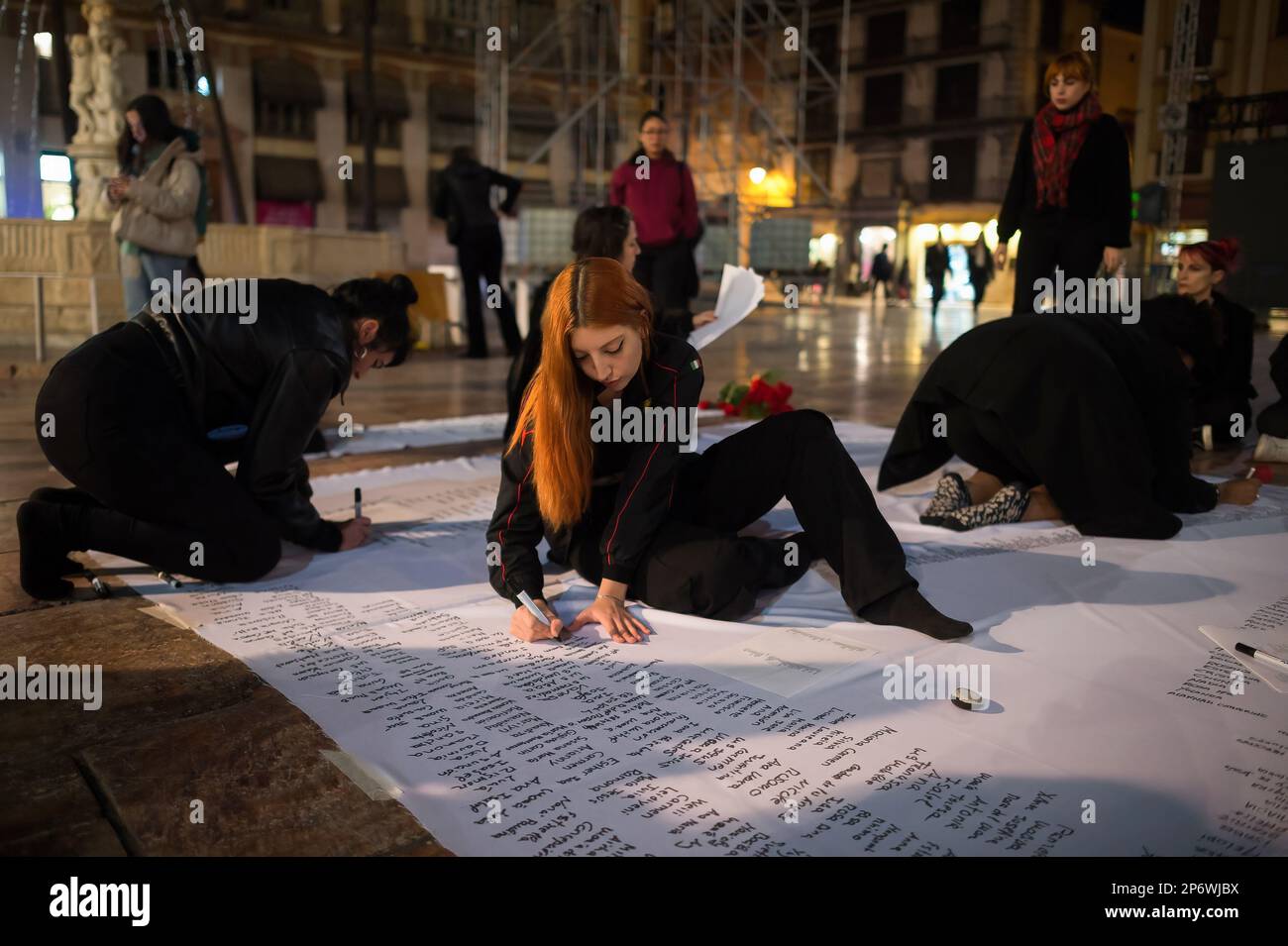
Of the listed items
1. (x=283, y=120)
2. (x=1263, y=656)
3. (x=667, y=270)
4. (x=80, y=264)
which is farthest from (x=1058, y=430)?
(x=283, y=120)

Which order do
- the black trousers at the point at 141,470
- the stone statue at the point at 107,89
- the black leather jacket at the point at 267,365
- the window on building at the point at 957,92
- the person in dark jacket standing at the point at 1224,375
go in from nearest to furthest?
the black trousers at the point at 141,470, the black leather jacket at the point at 267,365, the person in dark jacket standing at the point at 1224,375, the stone statue at the point at 107,89, the window on building at the point at 957,92

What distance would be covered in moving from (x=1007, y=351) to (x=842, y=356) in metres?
5.80

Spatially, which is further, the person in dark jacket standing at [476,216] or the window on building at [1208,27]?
the window on building at [1208,27]

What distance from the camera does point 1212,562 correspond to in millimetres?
2898

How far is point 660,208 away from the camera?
550cm

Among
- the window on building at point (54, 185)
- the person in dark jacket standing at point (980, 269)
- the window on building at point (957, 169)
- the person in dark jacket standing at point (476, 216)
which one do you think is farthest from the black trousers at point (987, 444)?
the window on building at point (957, 169)

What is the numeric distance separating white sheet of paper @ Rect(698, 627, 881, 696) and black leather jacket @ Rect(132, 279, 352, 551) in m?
1.14

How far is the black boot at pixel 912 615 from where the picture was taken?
228cm

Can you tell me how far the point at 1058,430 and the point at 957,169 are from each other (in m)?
25.2

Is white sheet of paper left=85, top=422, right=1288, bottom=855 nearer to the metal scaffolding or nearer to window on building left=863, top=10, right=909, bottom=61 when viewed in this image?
the metal scaffolding

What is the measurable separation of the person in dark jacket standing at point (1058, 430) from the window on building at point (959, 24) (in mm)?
25652

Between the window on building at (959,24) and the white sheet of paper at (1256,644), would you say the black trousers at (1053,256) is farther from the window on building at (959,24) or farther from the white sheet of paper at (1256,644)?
the window on building at (959,24)

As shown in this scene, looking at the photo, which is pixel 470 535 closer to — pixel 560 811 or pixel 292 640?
pixel 292 640
